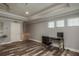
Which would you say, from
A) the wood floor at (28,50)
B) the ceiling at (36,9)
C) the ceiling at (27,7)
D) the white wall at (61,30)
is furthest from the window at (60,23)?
the wood floor at (28,50)

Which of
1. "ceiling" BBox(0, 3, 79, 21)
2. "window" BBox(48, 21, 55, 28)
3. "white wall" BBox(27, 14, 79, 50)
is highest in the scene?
"ceiling" BBox(0, 3, 79, 21)

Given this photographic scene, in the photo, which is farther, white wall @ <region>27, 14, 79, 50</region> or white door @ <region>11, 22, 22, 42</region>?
white door @ <region>11, 22, 22, 42</region>

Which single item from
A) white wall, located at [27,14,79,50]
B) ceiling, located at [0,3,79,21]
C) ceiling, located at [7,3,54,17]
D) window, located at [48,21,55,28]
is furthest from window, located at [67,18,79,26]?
ceiling, located at [7,3,54,17]

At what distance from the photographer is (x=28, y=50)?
5.08 feet

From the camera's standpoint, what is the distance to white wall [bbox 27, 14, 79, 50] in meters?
1.48

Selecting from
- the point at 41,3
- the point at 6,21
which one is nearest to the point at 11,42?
the point at 6,21

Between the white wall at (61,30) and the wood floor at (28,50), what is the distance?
0.17 m

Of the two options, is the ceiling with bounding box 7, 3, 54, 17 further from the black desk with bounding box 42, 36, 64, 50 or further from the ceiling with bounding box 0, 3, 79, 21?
the black desk with bounding box 42, 36, 64, 50

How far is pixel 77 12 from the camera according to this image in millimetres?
1396

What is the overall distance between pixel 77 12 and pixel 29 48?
1.32 metres

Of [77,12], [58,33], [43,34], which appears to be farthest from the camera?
[43,34]

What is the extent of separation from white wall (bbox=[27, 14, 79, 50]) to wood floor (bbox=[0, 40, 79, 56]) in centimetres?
17

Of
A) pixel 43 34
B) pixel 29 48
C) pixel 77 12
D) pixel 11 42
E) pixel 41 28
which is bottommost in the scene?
pixel 29 48

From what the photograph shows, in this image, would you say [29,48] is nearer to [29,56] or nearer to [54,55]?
[29,56]
